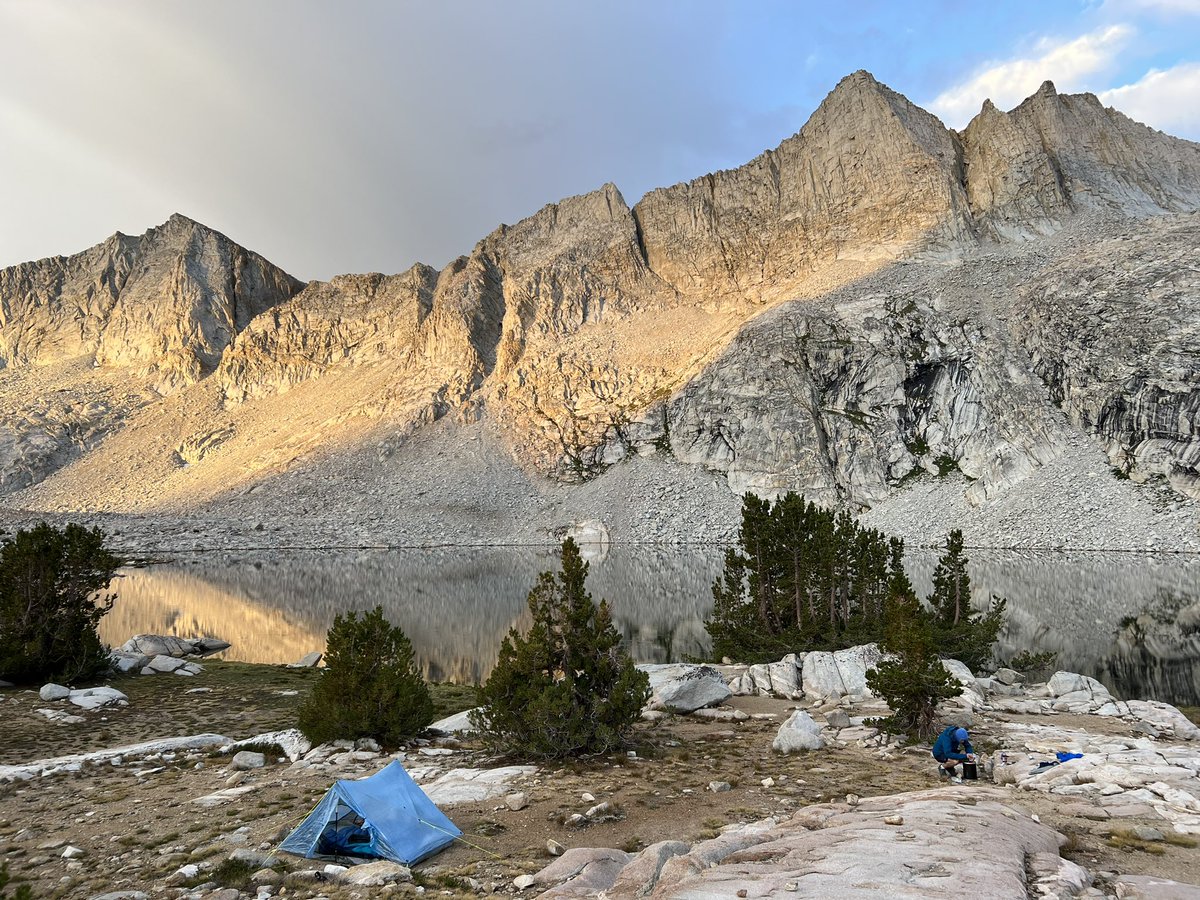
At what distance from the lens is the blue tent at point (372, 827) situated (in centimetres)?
805

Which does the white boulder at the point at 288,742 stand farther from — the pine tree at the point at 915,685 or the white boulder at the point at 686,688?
the pine tree at the point at 915,685

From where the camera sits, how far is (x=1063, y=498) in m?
69.3

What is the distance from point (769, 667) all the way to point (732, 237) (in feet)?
385

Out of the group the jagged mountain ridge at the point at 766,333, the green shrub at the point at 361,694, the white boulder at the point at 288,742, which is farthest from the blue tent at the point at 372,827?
the jagged mountain ridge at the point at 766,333

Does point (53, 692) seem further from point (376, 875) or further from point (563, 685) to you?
point (376, 875)

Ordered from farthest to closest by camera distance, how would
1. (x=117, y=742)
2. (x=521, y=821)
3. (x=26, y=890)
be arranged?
1. (x=117, y=742)
2. (x=521, y=821)
3. (x=26, y=890)

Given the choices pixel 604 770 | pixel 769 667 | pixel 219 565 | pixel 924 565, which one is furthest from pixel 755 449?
pixel 604 770

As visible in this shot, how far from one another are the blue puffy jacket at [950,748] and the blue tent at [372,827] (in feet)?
29.0

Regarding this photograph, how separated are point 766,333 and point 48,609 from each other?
302ft

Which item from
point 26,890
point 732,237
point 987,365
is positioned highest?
point 732,237

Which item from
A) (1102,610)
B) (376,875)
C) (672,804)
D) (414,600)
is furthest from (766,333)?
(376,875)

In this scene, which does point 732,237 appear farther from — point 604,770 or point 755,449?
point 604,770

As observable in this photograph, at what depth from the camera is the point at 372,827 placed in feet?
26.6

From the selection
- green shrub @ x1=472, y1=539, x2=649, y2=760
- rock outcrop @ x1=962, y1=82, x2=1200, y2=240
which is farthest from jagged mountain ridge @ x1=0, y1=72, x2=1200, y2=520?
green shrub @ x1=472, y1=539, x2=649, y2=760
